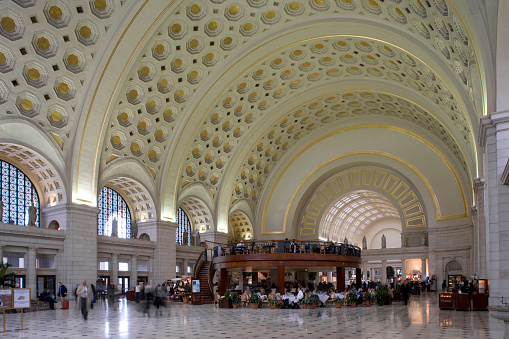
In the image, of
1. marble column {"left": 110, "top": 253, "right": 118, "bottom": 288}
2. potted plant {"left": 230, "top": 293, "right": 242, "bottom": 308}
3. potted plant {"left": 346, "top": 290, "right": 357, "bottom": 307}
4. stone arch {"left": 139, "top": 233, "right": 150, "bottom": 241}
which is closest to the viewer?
potted plant {"left": 346, "top": 290, "right": 357, "bottom": 307}

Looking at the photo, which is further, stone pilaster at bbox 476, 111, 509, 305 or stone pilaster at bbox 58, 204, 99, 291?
stone pilaster at bbox 58, 204, 99, 291

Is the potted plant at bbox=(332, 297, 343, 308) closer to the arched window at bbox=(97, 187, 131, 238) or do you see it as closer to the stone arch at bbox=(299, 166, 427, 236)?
the arched window at bbox=(97, 187, 131, 238)

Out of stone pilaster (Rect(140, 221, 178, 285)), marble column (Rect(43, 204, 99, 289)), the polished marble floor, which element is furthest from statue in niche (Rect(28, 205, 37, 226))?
stone pilaster (Rect(140, 221, 178, 285))

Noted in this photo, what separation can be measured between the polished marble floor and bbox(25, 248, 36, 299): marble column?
197 inches

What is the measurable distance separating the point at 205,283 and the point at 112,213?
27.6 feet

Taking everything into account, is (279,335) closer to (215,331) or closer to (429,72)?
(215,331)

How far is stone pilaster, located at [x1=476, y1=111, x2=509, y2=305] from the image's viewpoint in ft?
45.4

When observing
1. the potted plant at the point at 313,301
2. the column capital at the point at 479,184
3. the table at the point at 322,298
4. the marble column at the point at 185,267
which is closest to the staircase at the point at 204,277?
the marble column at the point at 185,267

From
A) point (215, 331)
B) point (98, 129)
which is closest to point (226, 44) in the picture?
point (98, 129)

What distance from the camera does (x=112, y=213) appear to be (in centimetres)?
3228

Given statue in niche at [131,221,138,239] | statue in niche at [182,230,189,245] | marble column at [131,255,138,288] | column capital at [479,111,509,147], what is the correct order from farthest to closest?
statue in niche at [182,230,189,245]
statue in niche at [131,221,138,239]
marble column at [131,255,138,288]
column capital at [479,111,509,147]

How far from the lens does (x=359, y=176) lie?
137 ft

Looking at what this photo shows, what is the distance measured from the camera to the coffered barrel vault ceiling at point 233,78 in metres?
21.6

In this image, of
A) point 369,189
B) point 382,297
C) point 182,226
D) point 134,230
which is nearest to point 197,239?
point 182,226
